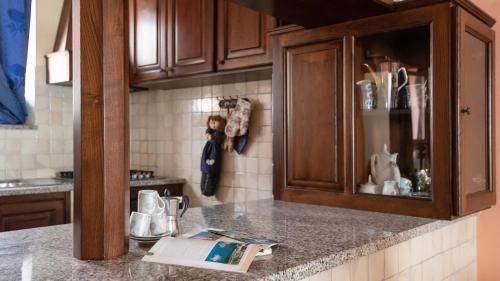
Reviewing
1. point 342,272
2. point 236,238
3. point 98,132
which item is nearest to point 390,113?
point 342,272

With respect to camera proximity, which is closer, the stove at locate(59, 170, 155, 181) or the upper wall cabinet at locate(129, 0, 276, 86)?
the upper wall cabinet at locate(129, 0, 276, 86)

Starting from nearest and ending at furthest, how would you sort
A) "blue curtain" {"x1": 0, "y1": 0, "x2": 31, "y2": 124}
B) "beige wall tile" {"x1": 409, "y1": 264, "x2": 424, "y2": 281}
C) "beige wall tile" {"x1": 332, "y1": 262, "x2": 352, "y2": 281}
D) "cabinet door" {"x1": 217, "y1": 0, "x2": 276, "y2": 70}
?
1. "beige wall tile" {"x1": 332, "y1": 262, "x2": 352, "y2": 281}
2. "beige wall tile" {"x1": 409, "y1": 264, "x2": 424, "y2": 281}
3. "cabinet door" {"x1": 217, "y1": 0, "x2": 276, "y2": 70}
4. "blue curtain" {"x1": 0, "y1": 0, "x2": 31, "y2": 124}

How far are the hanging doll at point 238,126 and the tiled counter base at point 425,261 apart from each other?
50.9 inches

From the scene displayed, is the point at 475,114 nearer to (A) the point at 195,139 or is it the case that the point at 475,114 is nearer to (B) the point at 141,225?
(B) the point at 141,225

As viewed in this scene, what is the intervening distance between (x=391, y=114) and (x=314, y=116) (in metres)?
0.31

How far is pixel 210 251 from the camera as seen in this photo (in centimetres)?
108

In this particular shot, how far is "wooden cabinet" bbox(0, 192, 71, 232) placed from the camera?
2518mm

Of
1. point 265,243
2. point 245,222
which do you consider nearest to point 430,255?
point 245,222

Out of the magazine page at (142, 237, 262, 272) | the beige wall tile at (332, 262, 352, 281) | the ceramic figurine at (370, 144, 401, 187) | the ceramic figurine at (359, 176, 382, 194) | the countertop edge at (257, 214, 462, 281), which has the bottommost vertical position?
the beige wall tile at (332, 262, 352, 281)

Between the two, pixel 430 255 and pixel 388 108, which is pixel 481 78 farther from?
pixel 430 255

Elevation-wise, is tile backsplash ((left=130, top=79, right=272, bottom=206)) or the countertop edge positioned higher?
tile backsplash ((left=130, top=79, right=272, bottom=206))

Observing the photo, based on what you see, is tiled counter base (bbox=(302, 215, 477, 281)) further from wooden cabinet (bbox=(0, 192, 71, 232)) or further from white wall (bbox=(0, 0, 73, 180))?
white wall (bbox=(0, 0, 73, 180))

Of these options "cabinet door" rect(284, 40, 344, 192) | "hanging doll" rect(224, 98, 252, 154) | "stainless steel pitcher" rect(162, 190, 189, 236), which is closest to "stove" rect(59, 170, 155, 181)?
"hanging doll" rect(224, 98, 252, 154)

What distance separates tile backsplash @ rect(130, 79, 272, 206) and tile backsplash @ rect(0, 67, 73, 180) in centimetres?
51
